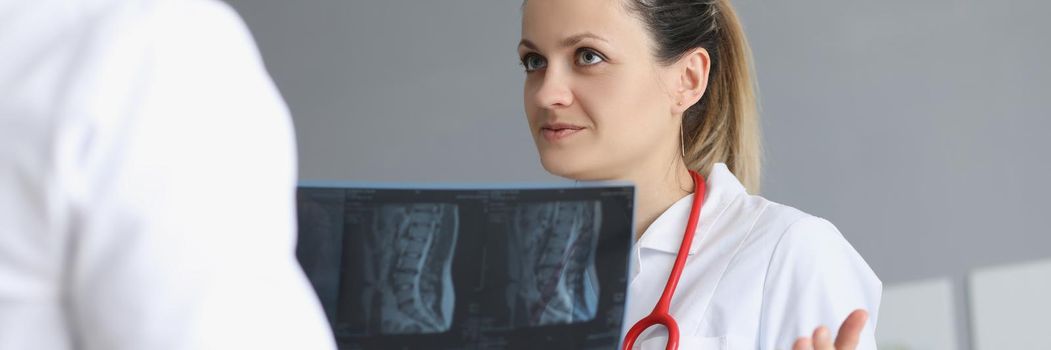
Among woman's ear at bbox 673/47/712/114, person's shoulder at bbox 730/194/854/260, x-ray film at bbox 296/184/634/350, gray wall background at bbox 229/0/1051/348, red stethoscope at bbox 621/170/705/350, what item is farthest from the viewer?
gray wall background at bbox 229/0/1051/348

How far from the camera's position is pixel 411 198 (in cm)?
86

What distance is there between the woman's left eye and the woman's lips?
7 centimetres

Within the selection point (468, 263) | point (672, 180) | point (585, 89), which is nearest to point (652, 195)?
point (672, 180)

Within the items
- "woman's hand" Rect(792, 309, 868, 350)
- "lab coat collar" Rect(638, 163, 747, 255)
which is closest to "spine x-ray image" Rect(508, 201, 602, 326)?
"woman's hand" Rect(792, 309, 868, 350)

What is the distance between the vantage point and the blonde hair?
1.44 m

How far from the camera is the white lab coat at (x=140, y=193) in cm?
40

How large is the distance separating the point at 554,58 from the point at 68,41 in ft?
2.93

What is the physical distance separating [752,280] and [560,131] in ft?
0.85

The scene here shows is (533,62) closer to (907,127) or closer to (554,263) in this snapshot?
(554,263)

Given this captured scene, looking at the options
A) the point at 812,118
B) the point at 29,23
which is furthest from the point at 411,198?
the point at 812,118

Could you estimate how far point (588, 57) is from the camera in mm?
1312

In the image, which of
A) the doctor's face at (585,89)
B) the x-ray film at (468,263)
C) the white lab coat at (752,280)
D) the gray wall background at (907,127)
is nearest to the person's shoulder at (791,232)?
the white lab coat at (752,280)

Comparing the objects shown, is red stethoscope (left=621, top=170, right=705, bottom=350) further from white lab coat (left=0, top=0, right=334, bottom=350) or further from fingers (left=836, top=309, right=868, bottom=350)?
white lab coat (left=0, top=0, right=334, bottom=350)

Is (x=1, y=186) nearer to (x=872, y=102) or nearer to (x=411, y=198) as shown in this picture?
(x=411, y=198)
